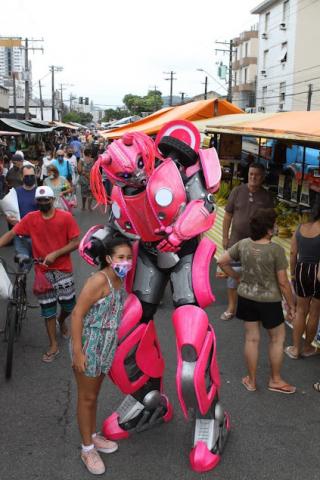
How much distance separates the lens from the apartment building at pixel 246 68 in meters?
47.9

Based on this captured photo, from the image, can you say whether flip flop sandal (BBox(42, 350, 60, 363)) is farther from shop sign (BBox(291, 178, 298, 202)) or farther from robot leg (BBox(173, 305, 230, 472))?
shop sign (BBox(291, 178, 298, 202))

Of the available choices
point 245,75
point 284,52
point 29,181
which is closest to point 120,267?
point 29,181

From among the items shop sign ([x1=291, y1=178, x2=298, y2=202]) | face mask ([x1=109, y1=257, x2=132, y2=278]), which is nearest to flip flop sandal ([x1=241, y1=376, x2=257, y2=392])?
face mask ([x1=109, y1=257, x2=132, y2=278])

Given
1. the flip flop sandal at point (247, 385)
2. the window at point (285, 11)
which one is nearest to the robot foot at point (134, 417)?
the flip flop sandal at point (247, 385)

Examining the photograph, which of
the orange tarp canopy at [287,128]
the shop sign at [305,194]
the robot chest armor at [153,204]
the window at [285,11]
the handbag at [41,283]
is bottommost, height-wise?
the handbag at [41,283]

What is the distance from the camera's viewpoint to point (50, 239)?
4.29 m

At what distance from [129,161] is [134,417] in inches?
68.0

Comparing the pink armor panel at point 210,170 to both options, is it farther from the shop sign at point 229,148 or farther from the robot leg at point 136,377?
the shop sign at point 229,148

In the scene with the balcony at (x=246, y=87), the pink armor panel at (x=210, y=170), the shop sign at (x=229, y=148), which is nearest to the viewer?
the pink armor panel at (x=210, y=170)

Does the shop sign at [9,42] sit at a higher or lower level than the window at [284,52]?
lower

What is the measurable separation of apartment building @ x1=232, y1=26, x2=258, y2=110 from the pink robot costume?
45.2 metres

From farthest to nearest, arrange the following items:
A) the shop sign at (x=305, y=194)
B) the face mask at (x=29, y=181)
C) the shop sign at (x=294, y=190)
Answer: the shop sign at (x=294, y=190) < the shop sign at (x=305, y=194) < the face mask at (x=29, y=181)

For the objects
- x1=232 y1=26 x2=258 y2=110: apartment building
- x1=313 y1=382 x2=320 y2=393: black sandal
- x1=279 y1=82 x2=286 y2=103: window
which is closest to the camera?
x1=313 y1=382 x2=320 y2=393: black sandal

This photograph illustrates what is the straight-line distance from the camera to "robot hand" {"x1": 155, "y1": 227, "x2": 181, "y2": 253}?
9.86 ft
